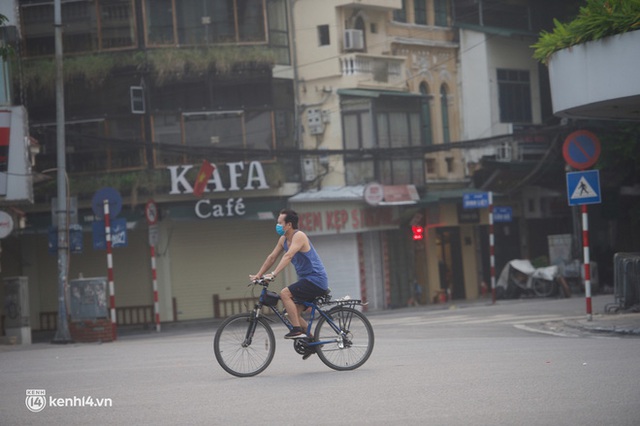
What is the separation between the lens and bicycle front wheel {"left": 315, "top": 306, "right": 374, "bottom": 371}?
44.7 ft

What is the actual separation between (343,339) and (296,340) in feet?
1.79

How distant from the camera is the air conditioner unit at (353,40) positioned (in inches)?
1620

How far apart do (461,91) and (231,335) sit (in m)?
34.3

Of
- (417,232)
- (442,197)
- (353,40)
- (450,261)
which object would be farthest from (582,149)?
(450,261)

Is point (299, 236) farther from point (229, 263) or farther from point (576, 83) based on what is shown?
point (229, 263)

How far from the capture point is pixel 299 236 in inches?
535

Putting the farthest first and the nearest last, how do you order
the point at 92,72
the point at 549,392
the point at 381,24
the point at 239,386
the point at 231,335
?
1. the point at 381,24
2. the point at 92,72
3. the point at 231,335
4. the point at 239,386
5. the point at 549,392

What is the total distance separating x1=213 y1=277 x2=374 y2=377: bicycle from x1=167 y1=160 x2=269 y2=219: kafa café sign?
24.0m

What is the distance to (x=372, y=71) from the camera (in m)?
41.9

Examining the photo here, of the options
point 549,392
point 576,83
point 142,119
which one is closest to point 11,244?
point 142,119

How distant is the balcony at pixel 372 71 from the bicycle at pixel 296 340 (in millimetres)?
27934

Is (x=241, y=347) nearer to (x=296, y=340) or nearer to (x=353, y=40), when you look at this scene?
(x=296, y=340)

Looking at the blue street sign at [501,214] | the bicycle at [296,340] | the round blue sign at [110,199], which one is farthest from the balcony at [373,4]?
the bicycle at [296,340]
